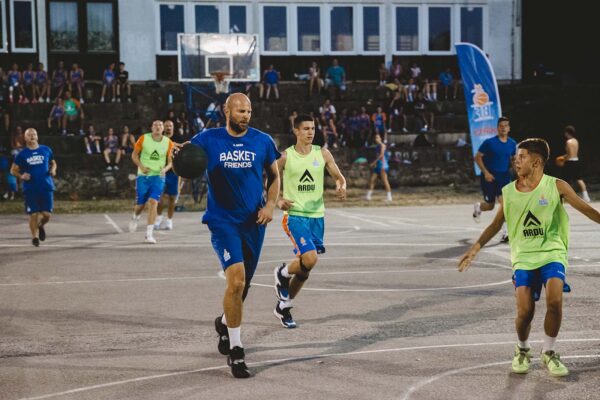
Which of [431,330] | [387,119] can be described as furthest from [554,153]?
[431,330]

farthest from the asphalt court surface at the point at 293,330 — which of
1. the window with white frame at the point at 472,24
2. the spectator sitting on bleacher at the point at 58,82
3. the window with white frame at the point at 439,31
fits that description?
the window with white frame at the point at 472,24

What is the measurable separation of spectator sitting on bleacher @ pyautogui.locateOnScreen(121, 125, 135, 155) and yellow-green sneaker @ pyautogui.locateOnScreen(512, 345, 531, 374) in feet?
75.6

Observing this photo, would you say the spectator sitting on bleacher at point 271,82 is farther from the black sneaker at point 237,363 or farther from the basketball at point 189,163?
the black sneaker at point 237,363

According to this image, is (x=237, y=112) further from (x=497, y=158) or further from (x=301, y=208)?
(x=497, y=158)

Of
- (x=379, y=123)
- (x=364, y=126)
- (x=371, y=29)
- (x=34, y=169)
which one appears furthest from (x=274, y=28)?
(x=34, y=169)

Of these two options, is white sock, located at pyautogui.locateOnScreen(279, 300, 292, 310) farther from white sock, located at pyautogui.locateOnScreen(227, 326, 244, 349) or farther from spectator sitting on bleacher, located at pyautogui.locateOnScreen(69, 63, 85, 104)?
spectator sitting on bleacher, located at pyautogui.locateOnScreen(69, 63, 85, 104)

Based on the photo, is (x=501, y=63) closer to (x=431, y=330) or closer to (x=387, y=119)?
(x=387, y=119)

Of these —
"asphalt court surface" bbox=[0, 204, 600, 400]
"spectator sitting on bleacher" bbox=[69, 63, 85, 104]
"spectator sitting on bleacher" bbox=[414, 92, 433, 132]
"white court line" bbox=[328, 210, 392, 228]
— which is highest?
"spectator sitting on bleacher" bbox=[69, 63, 85, 104]

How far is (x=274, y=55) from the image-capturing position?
3850 centimetres

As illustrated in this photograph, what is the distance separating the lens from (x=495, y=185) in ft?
58.3

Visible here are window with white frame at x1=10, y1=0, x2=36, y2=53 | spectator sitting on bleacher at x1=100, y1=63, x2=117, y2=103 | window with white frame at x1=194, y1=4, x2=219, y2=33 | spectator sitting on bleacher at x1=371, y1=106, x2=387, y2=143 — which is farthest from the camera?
window with white frame at x1=194, y1=4, x2=219, y2=33

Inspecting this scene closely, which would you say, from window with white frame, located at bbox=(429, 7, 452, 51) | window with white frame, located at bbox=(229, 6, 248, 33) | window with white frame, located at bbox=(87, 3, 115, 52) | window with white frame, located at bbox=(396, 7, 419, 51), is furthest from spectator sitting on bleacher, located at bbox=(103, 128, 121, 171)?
window with white frame, located at bbox=(429, 7, 452, 51)

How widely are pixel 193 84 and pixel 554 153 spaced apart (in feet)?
41.7

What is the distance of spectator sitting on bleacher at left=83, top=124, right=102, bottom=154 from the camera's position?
30172 mm
